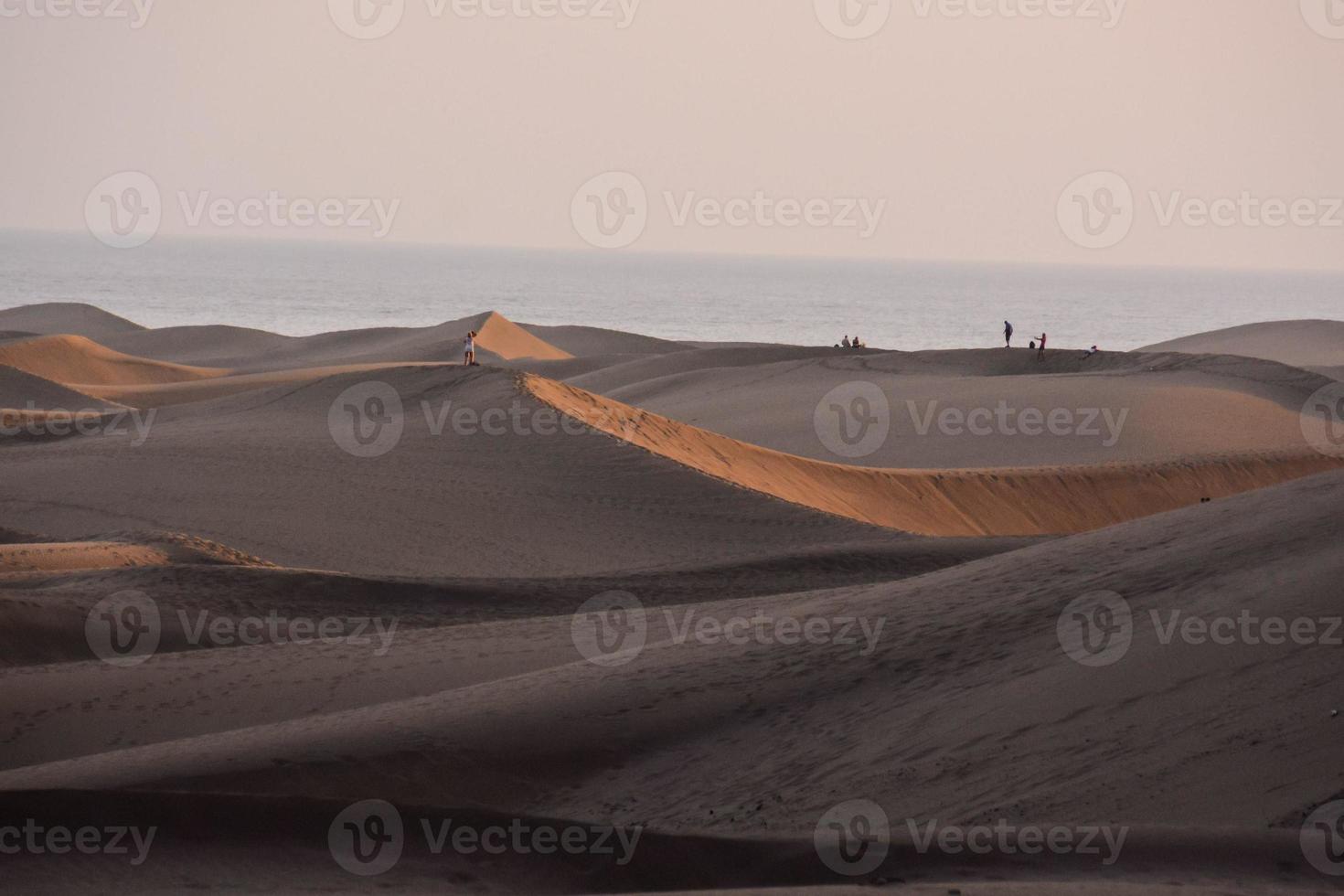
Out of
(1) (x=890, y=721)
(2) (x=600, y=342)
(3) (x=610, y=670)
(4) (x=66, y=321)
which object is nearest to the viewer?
(1) (x=890, y=721)

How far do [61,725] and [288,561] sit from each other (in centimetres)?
719

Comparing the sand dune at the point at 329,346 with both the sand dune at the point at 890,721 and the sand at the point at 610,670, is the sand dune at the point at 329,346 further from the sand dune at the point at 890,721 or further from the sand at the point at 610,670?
the sand dune at the point at 890,721

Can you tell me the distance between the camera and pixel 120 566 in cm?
1343

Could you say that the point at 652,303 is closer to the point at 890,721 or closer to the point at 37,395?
the point at 37,395

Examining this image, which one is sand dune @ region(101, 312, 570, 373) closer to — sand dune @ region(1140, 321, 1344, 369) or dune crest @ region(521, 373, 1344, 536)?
dune crest @ region(521, 373, 1344, 536)

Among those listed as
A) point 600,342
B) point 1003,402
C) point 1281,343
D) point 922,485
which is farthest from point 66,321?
point 1281,343

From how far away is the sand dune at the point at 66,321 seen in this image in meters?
58.2

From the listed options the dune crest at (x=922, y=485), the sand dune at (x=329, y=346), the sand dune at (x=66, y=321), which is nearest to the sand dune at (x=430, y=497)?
the dune crest at (x=922, y=485)

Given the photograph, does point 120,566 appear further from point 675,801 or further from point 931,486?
point 931,486

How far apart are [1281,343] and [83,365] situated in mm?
40727

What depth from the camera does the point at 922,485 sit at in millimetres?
23094

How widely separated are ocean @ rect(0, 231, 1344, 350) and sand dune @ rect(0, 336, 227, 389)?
36880mm

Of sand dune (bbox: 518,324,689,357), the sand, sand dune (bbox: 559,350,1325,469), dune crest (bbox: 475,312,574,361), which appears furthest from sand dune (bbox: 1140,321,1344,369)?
the sand

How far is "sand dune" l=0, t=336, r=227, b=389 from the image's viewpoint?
38.0m
